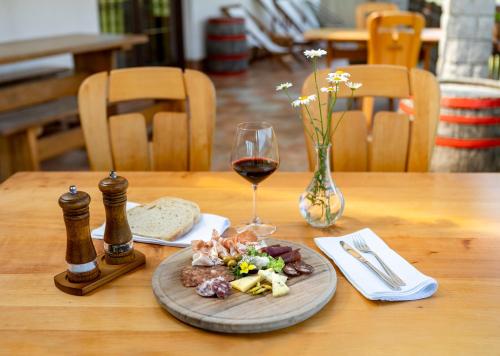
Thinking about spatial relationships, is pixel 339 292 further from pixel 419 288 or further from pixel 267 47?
pixel 267 47

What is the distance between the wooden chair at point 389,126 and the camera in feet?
5.87

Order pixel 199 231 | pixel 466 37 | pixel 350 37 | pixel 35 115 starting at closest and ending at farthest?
1. pixel 199 231
2. pixel 35 115
3. pixel 466 37
4. pixel 350 37

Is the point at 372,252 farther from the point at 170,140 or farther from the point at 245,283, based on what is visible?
the point at 170,140

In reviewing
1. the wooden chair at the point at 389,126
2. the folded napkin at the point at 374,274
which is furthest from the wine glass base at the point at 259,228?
the wooden chair at the point at 389,126

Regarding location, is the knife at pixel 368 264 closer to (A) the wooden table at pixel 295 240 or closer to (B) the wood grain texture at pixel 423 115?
(A) the wooden table at pixel 295 240

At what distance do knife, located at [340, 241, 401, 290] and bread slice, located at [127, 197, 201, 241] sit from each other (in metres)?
0.32

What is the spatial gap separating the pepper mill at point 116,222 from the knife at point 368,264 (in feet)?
1.34

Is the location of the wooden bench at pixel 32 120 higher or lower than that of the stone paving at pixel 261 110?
higher

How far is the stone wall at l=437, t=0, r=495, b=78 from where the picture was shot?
380 centimetres

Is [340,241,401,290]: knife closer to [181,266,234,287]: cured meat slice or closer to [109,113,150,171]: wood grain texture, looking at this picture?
[181,266,234,287]: cured meat slice

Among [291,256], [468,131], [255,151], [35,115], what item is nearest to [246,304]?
[291,256]

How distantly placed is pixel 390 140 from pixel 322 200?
2.11 ft

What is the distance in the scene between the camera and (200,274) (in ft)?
3.31

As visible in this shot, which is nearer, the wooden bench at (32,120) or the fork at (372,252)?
the fork at (372,252)
